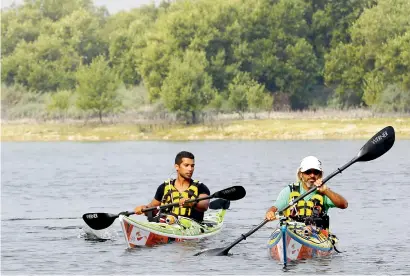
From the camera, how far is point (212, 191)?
36344 mm

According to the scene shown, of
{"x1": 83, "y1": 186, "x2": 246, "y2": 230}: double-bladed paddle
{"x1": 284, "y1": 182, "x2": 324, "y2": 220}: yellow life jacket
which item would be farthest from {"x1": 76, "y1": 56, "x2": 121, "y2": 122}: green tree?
{"x1": 284, "y1": 182, "x2": 324, "y2": 220}: yellow life jacket

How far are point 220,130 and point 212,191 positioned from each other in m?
46.9

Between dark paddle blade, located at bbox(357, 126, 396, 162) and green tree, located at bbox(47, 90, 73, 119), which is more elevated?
dark paddle blade, located at bbox(357, 126, 396, 162)

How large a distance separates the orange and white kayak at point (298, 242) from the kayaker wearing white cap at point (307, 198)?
0.21 metres

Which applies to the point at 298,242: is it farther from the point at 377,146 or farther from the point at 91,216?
the point at 91,216

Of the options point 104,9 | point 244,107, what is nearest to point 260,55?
point 244,107

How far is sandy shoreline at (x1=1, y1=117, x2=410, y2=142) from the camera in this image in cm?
7600

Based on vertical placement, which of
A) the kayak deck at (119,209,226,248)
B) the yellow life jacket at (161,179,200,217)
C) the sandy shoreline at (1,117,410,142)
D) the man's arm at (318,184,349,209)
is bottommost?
the sandy shoreline at (1,117,410,142)

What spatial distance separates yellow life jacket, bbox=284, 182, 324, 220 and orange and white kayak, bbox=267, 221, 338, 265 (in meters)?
0.18

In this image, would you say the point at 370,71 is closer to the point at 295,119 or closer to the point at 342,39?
the point at 342,39

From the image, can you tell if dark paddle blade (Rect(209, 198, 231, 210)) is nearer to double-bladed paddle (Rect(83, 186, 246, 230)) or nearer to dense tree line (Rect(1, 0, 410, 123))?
double-bladed paddle (Rect(83, 186, 246, 230))

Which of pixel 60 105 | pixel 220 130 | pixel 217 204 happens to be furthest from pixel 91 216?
pixel 60 105

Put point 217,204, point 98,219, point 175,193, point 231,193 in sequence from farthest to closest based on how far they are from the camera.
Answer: point 217,204, point 98,219, point 175,193, point 231,193

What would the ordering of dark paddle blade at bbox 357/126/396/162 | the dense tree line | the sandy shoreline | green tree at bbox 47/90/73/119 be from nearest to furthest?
1. dark paddle blade at bbox 357/126/396/162
2. the sandy shoreline
3. the dense tree line
4. green tree at bbox 47/90/73/119
